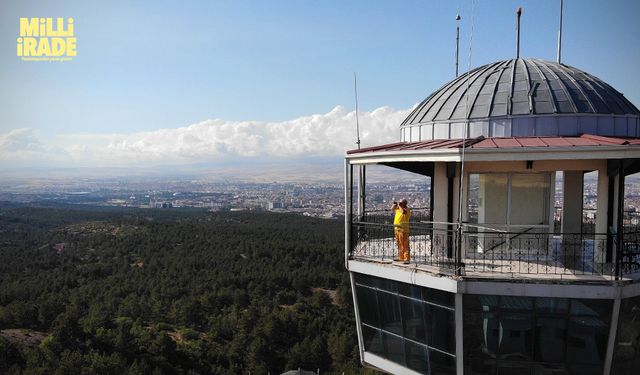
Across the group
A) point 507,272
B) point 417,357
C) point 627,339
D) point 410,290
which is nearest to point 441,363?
point 417,357

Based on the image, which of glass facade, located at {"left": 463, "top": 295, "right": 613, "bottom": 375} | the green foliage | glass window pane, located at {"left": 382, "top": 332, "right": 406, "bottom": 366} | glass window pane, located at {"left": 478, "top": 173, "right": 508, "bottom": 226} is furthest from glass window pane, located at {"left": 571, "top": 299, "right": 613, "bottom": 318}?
the green foliage

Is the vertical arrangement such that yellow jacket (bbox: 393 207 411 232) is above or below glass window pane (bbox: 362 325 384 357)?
above

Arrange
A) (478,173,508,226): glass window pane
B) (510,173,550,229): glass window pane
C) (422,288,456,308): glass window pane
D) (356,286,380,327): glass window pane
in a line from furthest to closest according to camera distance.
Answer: (356,286,380,327): glass window pane → (478,173,508,226): glass window pane → (510,173,550,229): glass window pane → (422,288,456,308): glass window pane

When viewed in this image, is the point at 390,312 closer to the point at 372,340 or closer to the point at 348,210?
the point at 372,340

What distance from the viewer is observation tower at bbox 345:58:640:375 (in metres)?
12.8

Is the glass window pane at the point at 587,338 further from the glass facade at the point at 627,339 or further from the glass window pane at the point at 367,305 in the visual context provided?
the glass window pane at the point at 367,305

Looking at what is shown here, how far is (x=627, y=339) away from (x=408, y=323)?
5.40 meters

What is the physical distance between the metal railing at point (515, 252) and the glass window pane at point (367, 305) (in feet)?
3.42

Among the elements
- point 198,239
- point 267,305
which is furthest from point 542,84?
point 198,239

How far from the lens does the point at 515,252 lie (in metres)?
14.9

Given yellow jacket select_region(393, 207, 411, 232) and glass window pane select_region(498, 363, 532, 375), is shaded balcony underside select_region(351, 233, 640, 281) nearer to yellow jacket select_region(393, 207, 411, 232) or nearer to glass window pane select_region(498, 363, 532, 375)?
yellow jacket select_region(393, 207, 411, 232)

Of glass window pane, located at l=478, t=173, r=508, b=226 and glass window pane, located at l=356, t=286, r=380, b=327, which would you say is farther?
glass window pane, located at l=356, t=286, r=380, b=327

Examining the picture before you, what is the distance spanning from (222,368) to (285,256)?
37884 millimetres

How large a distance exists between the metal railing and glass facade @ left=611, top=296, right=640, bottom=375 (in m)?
0.83
